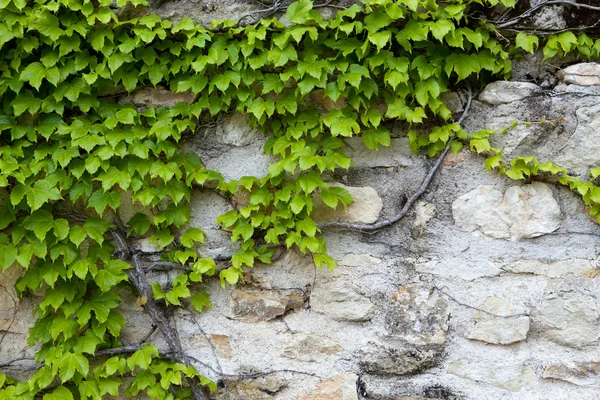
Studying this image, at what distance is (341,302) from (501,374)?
59 centimetres

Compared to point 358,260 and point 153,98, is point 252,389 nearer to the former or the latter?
point 358,260

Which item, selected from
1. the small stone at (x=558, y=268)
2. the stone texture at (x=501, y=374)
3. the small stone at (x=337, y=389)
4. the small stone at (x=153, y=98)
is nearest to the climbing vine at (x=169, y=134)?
the small stone at (x=153, y=98)

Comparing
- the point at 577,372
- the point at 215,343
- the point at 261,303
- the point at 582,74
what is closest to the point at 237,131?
the point at 261,303

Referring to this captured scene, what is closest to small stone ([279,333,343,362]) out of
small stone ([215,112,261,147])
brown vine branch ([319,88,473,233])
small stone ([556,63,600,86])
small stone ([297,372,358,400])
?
small stone ([297,372,358,400])

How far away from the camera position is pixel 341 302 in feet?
5.96

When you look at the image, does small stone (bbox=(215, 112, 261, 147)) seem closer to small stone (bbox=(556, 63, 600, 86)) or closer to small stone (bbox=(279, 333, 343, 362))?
small stone (bbox=(279, 333, 343, 362))

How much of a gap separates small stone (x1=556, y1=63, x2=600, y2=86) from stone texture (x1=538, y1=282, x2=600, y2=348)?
0.68 m

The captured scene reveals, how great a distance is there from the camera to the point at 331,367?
5.96 feet

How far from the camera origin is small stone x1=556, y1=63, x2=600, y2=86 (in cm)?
170

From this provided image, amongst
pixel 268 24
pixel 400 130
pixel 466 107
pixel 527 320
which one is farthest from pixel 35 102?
pixel 527 320

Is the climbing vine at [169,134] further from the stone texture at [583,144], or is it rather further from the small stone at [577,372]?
the small stone at [577,372]

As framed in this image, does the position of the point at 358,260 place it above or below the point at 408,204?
below

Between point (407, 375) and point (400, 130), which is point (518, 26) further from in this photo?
point (407, 375)

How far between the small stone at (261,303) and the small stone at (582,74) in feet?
3.97
